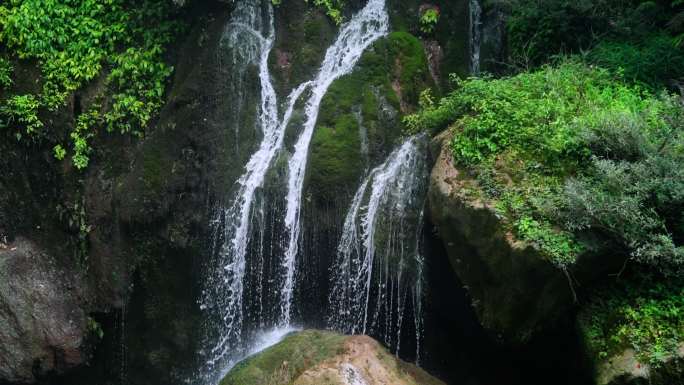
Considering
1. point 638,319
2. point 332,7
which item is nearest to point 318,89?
point 332,7

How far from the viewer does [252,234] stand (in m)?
8.20

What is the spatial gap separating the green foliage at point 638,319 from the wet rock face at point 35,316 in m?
7.40

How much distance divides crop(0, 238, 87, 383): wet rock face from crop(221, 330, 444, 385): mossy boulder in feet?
12.3

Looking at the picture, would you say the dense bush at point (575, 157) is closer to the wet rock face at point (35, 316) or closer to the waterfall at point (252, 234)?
the waterfall at point (252, 234)

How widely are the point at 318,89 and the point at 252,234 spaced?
8.24 ft

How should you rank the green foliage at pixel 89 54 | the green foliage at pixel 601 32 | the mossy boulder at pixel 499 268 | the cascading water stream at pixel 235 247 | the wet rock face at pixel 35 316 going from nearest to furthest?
the mossy boulder at pixel 499 268 → the green foliage at pixel 601 32 → the cascading water stream at pixel 235 247 → the wet rock face at pixel 35 316 → the green foliage at pixel 89 54

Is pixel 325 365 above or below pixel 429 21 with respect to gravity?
below

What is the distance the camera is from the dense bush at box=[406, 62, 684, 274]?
5.34 m

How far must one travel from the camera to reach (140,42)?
982 cm

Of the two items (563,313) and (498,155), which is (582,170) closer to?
(498,155)

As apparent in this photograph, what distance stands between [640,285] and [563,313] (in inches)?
30.3

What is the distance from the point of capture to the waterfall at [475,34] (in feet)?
31.4

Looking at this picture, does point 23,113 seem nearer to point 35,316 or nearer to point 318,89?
point 35,316

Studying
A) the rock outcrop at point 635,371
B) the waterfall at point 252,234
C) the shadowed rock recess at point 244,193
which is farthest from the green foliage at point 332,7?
the rock outcrop at point 635,371
